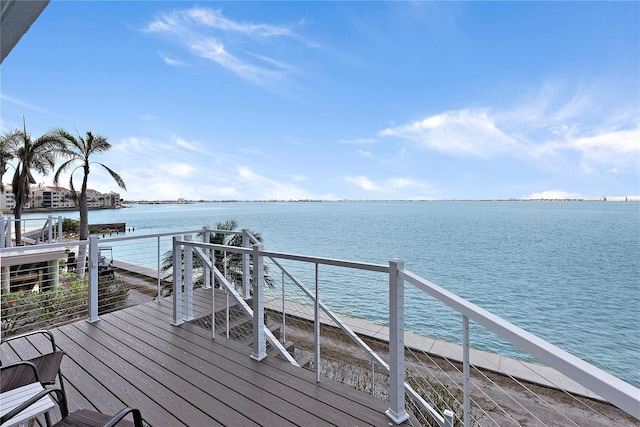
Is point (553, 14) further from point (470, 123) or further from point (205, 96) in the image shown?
point (205, 96)

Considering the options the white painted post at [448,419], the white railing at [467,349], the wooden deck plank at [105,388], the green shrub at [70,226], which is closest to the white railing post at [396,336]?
the white railing at [467,349]

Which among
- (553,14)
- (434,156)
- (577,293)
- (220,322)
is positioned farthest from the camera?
(434,156)

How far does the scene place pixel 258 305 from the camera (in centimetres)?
292

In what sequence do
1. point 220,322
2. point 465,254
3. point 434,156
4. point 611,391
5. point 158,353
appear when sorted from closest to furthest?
point 611,391 → point 158,353 → point 220,322 → point 465,254 → point 434,156

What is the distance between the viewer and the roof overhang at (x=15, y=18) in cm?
94

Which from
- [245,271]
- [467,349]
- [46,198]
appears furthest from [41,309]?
[46,198]

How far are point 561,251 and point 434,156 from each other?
20008 millimetres

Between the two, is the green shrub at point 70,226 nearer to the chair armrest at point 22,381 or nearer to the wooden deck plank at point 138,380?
the wooden deck plank at point 138,380

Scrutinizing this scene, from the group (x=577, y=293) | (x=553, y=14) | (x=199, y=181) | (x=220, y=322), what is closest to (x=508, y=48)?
(x=553, y=14)

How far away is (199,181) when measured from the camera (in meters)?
45.8

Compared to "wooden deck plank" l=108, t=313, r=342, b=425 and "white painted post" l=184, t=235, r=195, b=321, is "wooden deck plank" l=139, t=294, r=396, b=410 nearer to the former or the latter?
"wooden deck plank" l=108, t=313, r=342, b=425

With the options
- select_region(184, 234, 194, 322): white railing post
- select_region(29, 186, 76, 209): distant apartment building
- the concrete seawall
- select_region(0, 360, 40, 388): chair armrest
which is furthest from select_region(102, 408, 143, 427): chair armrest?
select_region(29, 186, 76, 209): distant apartment building

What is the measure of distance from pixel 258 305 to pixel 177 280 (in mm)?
1356

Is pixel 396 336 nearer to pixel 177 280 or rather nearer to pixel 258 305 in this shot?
pixel 258 305
